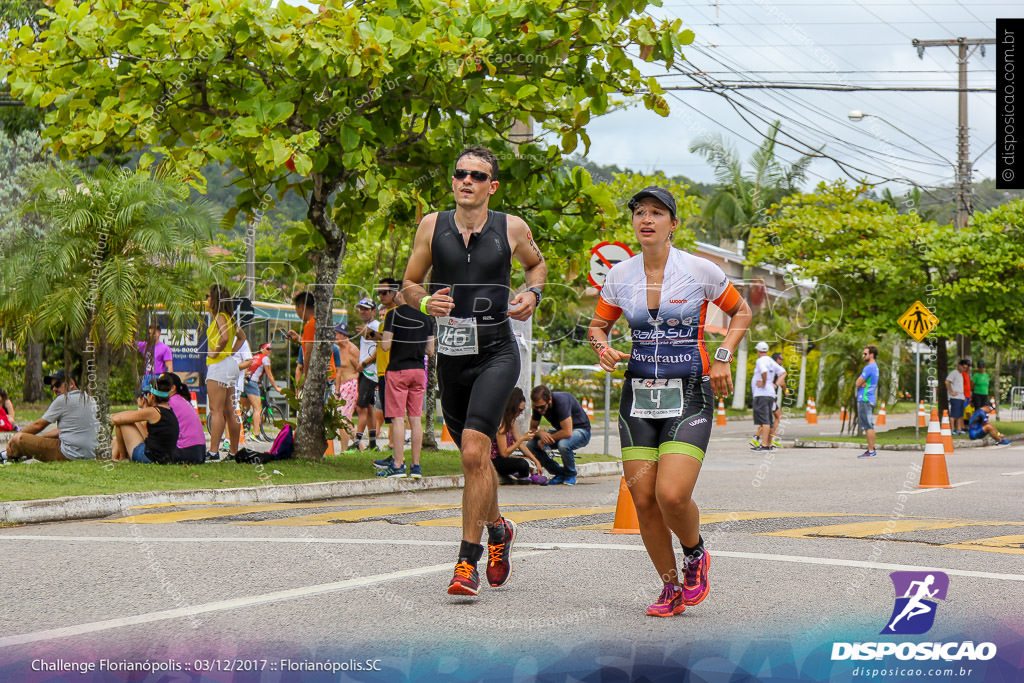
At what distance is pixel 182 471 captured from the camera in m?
12.2

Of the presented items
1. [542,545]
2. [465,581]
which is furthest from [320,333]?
[465,581]

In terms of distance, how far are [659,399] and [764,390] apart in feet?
55.7

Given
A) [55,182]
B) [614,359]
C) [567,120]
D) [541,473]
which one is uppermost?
[567,120]

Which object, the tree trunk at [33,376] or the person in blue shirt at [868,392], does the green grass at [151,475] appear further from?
the tree trunk at [33,376]

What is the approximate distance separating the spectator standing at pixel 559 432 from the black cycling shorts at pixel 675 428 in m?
8.06

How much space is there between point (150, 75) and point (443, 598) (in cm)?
820

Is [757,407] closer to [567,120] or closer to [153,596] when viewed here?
[567,120]

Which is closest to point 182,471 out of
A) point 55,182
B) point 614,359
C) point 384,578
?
point 55,182

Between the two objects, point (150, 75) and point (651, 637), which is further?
point (150, 75)

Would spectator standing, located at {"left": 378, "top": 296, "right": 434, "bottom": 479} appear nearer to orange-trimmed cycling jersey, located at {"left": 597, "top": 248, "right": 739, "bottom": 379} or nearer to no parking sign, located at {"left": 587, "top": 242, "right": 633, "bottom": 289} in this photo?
A: no parking sign, located at {"left": 587, "top": 242, "right": 633, "bottom": 289}

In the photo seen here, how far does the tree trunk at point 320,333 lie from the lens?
1334 centimetres

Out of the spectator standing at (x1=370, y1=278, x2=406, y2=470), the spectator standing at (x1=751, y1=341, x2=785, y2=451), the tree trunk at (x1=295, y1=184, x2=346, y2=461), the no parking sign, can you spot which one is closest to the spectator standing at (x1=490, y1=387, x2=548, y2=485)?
the spectator standing at (x1=370, y1=278, x2=406, y2=470)

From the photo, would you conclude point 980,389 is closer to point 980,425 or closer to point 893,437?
point 980,425

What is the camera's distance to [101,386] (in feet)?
43.4
